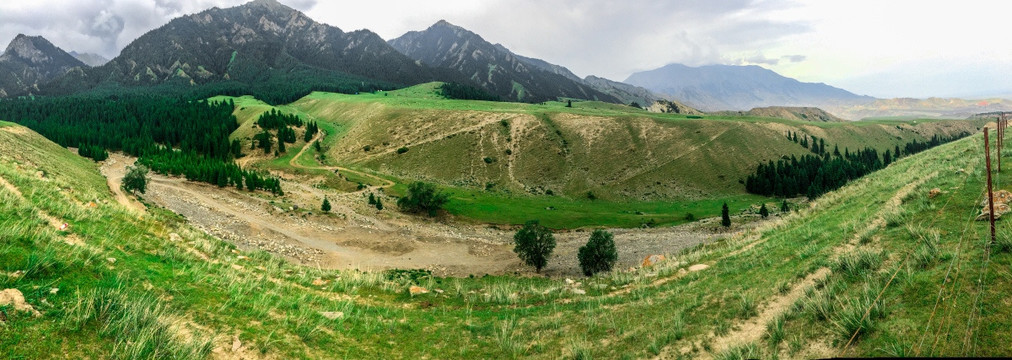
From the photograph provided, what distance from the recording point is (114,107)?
14500cm

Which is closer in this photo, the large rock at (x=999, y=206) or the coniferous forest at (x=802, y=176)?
the large rock at (x=999, y=206)

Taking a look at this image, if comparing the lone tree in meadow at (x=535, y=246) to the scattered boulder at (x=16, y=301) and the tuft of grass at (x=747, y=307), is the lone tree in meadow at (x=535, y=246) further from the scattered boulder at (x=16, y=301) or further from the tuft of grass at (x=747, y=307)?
the scattered boulder at (x=16, y=301)

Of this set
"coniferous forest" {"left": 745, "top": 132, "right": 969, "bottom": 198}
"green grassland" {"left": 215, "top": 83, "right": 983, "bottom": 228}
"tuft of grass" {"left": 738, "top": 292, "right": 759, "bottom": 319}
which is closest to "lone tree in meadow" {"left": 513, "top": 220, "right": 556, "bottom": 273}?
"green grassland" {"left": 215, "top": 83, "right": 983, "bottom": 228}

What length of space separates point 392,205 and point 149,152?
5931 cm

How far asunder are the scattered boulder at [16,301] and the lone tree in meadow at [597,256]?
32.3 m

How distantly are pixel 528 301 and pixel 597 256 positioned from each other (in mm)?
19535

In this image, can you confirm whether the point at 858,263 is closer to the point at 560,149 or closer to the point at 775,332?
the point at 775,332

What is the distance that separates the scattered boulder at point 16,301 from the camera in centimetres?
715

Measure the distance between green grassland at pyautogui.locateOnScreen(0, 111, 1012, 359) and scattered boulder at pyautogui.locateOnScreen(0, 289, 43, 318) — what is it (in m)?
0.17

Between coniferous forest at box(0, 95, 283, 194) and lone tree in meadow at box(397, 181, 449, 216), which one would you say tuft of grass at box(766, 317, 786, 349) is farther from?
coniferous forest at box(0, 95, 283, 194)

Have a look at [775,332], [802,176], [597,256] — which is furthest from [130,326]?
[802,176]

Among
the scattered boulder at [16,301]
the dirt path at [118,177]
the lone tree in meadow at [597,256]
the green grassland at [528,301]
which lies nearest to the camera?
the scattered boulder at [16,301]

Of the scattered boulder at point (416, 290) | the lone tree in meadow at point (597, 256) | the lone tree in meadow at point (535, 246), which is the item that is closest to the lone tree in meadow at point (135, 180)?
the lone tree in meadow at point (535, 246)

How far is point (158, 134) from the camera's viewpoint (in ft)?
356
